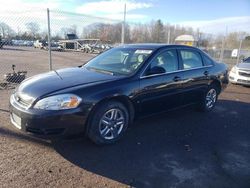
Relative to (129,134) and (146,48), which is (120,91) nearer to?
(129,134)

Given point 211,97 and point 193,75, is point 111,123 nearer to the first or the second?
point 193,75

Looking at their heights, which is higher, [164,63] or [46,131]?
[164,63]

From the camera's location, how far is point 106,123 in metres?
3.86

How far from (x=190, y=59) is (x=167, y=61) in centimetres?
89

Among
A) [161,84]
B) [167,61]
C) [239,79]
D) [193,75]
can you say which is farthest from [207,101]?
[239,79]

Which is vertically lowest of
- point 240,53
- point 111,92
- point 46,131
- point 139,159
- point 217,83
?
point 139,159

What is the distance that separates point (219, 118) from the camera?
18.7 feet

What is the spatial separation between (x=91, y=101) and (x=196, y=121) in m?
2.83

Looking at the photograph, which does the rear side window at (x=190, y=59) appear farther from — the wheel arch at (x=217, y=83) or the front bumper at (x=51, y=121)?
the front bumper at (x=51, y=121)

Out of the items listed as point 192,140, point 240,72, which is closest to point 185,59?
point 192,140

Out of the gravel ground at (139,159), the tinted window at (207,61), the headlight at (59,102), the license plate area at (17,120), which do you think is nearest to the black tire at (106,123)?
the gravel ground at (139,159)

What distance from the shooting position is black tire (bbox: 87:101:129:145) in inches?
144

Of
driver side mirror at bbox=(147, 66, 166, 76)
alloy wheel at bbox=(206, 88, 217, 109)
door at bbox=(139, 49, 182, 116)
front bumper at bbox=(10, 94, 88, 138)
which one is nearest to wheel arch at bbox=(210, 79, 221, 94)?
alloy wheel at bbox=(206, 88, 217, 109)

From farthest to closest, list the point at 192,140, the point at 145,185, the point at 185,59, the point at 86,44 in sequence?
the point at 86,44 < the point at 185,59 < the point at 192,140 < the point at 145,185
